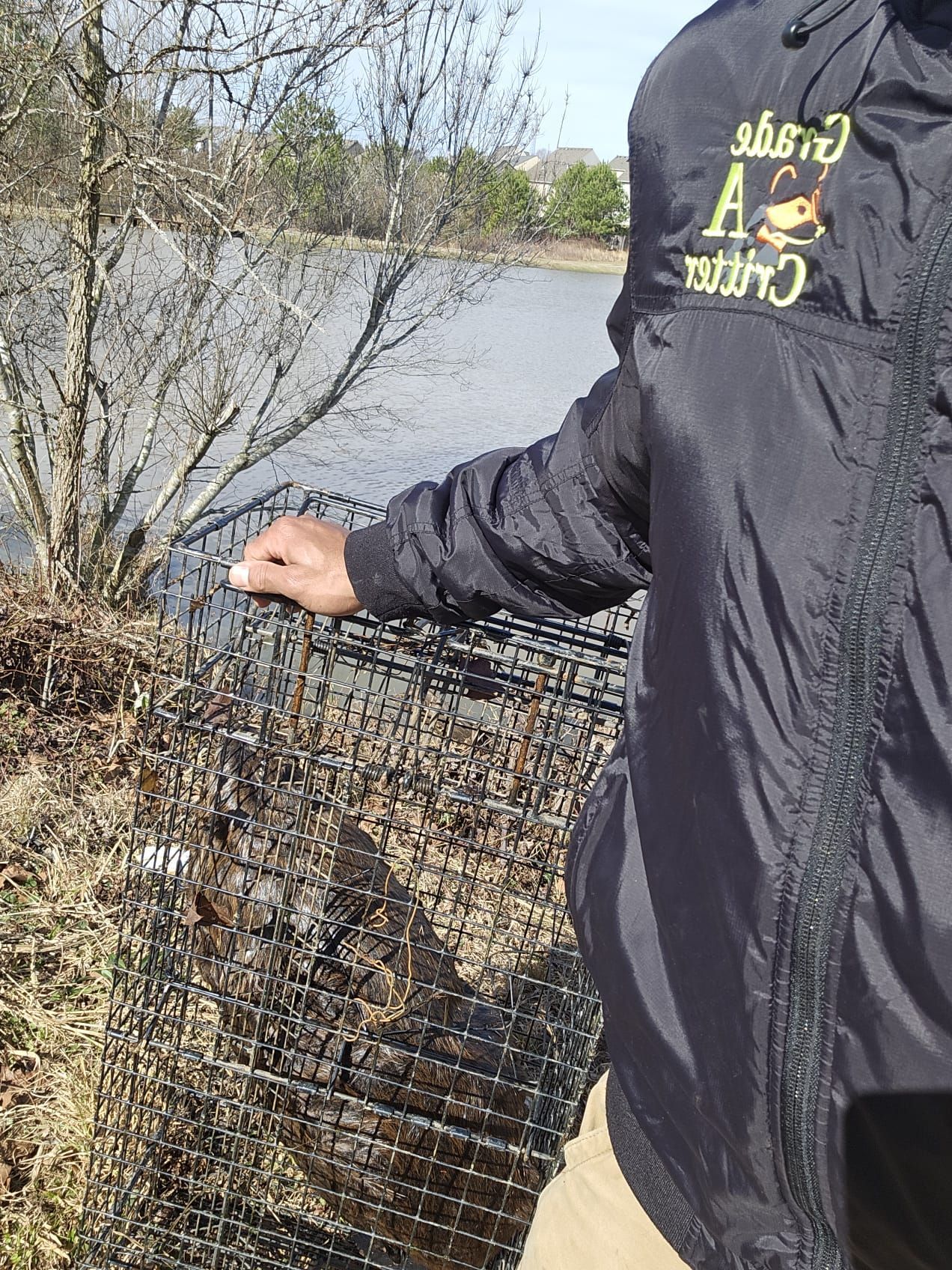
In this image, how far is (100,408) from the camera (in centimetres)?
688

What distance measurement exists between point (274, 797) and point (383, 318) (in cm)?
625

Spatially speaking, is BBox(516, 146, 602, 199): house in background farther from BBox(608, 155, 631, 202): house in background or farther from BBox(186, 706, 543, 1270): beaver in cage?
BBox(186, 706, 543, 1270): beaver in cage

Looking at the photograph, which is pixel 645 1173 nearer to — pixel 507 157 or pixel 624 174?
pixel 507 157

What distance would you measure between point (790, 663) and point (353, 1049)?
1.75m

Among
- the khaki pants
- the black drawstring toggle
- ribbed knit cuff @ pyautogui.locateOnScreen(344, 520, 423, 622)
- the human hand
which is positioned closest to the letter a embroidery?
the black drawstring toggle

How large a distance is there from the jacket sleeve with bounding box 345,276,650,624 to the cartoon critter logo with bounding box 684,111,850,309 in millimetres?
256

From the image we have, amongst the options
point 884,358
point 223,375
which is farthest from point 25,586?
point 884,358

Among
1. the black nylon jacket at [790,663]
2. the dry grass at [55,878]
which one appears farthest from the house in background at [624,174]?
the dry grass at [55,878]

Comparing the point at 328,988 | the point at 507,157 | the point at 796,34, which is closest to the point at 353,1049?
the point at 328,988

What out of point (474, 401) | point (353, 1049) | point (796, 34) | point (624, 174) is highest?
point (624, 174)

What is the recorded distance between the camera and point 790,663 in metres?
1.10

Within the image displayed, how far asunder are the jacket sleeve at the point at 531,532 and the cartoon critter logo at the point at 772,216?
0.26 meters

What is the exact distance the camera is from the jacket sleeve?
1.58 metres

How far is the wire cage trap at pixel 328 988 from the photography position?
2.22 m
